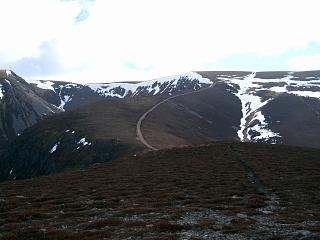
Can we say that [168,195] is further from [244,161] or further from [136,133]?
[136,133]

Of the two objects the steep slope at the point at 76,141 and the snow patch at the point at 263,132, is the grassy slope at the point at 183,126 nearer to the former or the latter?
the steep slope at the point at 76,141

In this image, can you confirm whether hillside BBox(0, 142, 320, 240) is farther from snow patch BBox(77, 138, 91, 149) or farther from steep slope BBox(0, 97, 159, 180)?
snow patch BBox(77, 138, 91, 149)

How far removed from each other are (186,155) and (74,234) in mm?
53566

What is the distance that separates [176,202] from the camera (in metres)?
35.0

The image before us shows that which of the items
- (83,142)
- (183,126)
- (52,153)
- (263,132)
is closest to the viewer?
(83,142)

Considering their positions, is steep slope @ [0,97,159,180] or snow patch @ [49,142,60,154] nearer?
steep slope @ [0,97,159,180]

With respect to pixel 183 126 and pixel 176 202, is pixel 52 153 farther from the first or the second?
pixel 176 202

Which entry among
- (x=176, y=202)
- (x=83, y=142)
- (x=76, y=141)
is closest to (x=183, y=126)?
(x=76, y=141)

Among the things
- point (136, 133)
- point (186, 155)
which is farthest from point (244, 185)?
point (136, 133)

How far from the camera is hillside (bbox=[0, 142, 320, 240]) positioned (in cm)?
2361

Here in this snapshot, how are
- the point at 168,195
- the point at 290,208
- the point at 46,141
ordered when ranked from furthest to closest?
the point at 46,141 < the point at 168,195 < the point at 290,208

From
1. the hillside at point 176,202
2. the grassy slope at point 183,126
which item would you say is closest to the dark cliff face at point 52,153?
the grassy slope at point 183,126

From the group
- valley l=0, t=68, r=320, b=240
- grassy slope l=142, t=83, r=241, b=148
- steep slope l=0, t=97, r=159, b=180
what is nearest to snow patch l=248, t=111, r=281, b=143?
grassy slope l=142, t=83, r=241, b=148

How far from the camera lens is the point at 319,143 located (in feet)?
535
